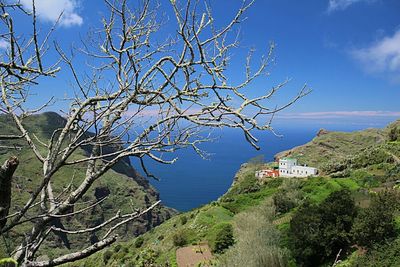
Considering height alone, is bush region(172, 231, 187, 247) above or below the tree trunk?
below

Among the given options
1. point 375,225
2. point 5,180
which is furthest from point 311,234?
point 5,180

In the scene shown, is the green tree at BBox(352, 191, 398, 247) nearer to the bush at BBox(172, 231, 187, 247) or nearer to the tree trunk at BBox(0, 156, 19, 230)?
the bush at BBox(172, 231, 187, 247)

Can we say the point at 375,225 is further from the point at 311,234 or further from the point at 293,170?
the point at 293,170

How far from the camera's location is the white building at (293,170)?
53812 millimetres

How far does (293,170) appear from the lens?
5691 cm

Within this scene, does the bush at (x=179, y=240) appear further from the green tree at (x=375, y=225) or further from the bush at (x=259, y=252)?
the green tree at (x=375, y=225)

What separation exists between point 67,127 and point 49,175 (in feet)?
1.61

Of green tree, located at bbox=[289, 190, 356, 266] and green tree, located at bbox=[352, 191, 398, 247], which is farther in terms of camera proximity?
green tree, located at bbox=[289, 190, 356, 266]

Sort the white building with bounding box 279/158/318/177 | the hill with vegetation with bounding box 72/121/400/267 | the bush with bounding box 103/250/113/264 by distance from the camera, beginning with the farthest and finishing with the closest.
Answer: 1. the white building with bounding box 279/158/318/177
2. the bush with bounding box 103/250/113/264
3. the hill with vegetation with bounding box 72/121/400/267

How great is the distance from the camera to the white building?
5381cm

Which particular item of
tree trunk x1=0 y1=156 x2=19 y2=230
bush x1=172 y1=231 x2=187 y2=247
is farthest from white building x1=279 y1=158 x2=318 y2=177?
tree trunk x1=0 y1=156 x2=19 y2=230

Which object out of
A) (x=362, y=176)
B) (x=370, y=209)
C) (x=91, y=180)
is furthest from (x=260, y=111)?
(x=362, y=176)

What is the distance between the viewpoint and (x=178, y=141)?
2.92 meters

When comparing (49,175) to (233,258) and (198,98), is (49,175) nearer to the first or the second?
(198,98)
